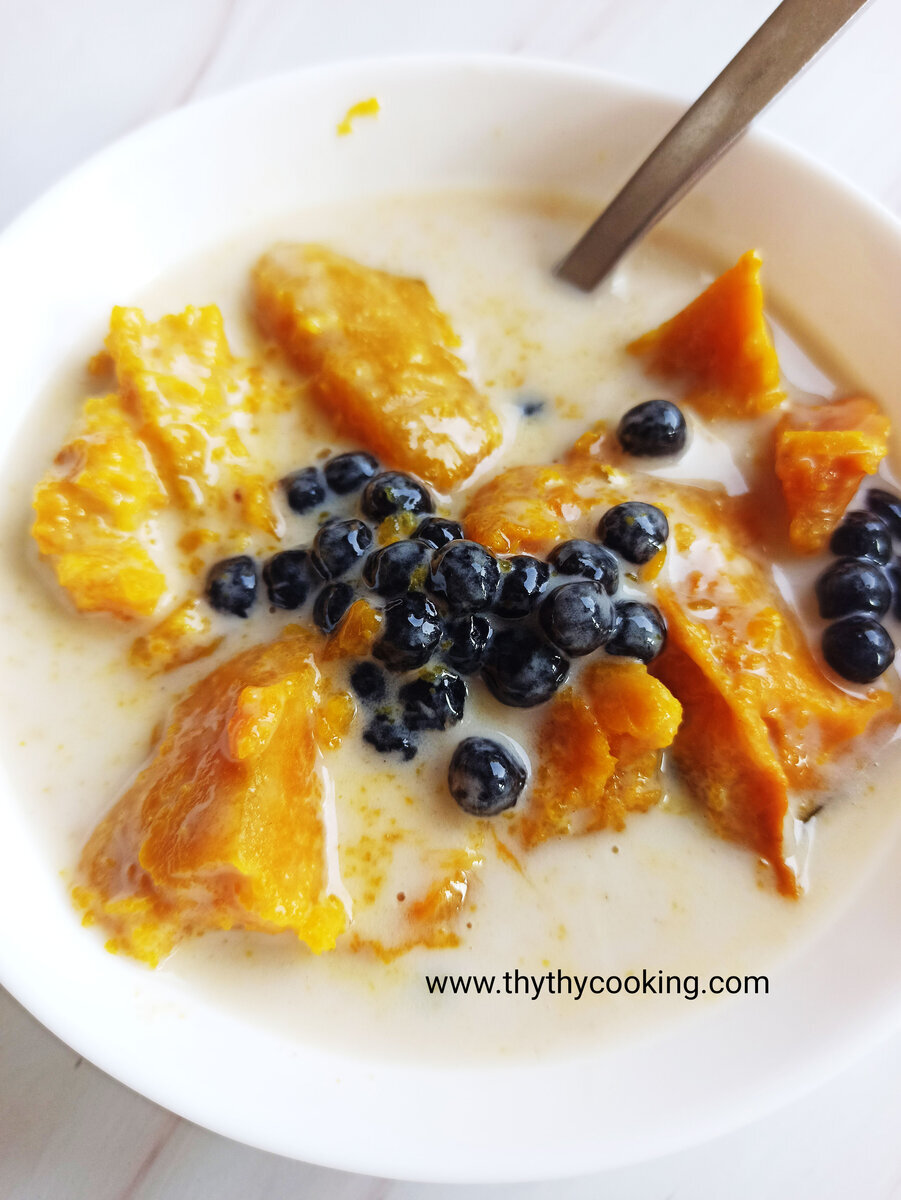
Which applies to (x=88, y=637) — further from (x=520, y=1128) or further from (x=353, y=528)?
(x=520, y=1128)

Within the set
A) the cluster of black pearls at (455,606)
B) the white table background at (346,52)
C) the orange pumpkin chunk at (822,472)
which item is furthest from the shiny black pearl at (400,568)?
the white table background at (346,52)


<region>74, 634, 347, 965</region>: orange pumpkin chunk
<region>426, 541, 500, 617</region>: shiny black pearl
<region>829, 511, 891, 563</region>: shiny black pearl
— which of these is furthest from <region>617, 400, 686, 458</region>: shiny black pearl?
<region>74, 634, 347, 965</region>: orange pumpkin chunk

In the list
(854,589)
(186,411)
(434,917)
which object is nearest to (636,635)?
(854,589)

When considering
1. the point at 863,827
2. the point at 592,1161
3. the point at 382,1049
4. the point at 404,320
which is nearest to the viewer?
the point at 592,1161

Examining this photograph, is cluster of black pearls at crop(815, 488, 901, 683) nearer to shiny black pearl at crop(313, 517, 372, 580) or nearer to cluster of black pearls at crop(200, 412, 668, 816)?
A: cluster of black pearls at crop(200, 412, 668, 816)

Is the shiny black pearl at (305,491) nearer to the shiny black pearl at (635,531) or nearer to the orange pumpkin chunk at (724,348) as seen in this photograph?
the shiny black pearl at (635,531)

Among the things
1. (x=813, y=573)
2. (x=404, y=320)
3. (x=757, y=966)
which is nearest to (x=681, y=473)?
(x=813, y=573)
